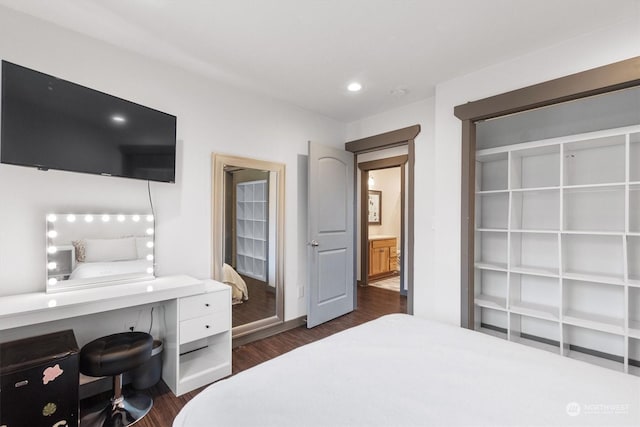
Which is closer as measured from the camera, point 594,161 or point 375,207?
point 594,161

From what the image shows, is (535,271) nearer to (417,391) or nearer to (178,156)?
(417,391)

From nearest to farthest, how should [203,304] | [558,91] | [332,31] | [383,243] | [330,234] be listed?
[332,31]
[558,91]
[203,304]
[330,234]
[383,243]

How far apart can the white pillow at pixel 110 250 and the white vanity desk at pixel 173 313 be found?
0.69 ft

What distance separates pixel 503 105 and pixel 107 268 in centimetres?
321

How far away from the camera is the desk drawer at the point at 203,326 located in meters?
2.08

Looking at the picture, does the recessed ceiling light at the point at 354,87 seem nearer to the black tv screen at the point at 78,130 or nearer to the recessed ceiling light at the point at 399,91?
the recessed ceiling light at the point at 399,91

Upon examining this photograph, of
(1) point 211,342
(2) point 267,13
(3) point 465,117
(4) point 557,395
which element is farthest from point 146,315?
(3) point 465,117

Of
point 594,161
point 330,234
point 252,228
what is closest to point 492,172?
point 594,161

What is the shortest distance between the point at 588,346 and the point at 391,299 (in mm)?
2385

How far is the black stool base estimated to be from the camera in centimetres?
176

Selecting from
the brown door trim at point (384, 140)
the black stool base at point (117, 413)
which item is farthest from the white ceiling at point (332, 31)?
the black stool base at point (117, 413)

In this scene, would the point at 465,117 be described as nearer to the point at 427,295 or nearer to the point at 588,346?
the point at 427,295

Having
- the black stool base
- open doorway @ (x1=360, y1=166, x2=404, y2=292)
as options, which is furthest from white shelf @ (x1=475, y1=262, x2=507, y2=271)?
the black stool base

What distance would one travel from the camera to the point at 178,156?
2.47 m
